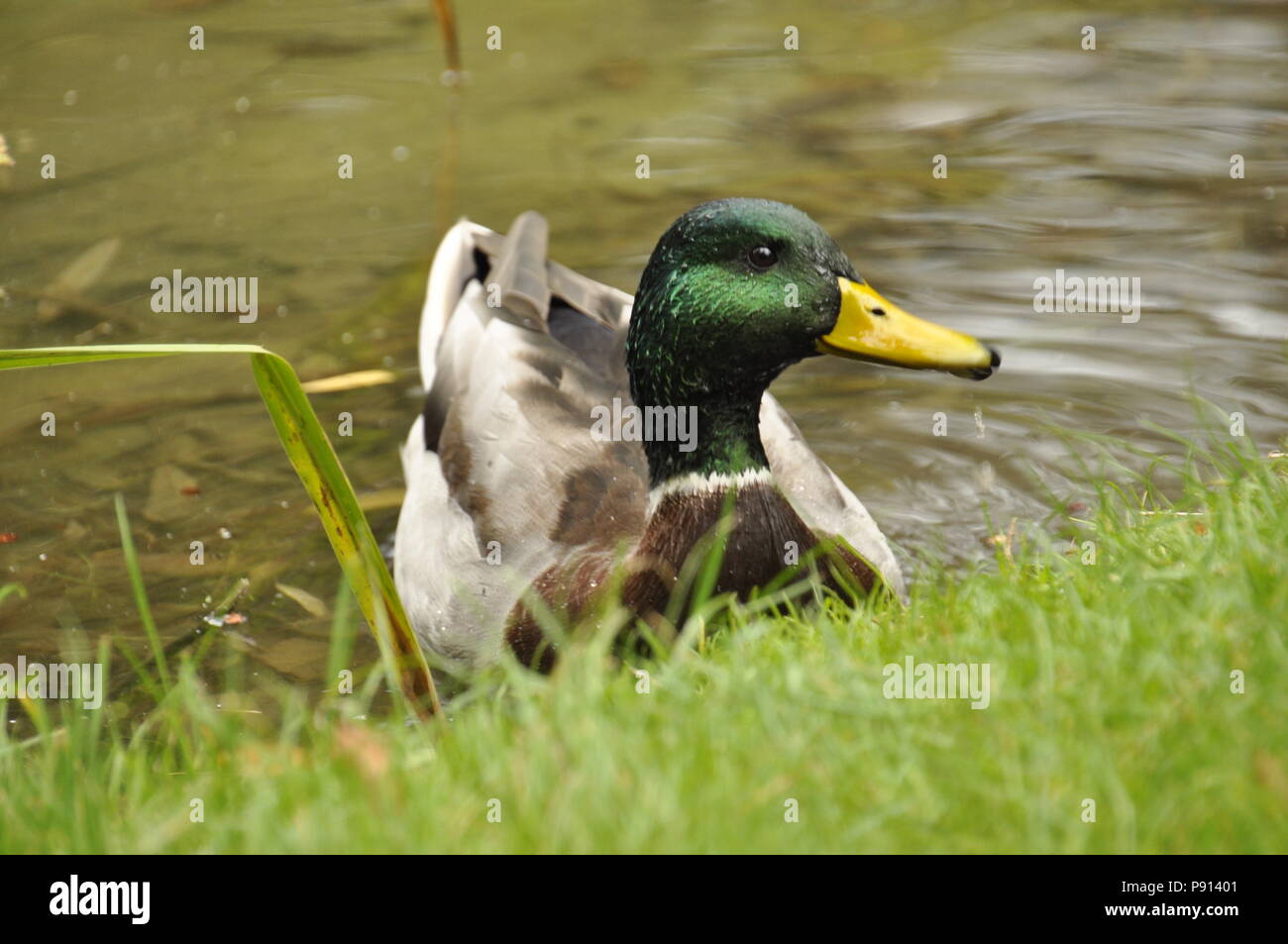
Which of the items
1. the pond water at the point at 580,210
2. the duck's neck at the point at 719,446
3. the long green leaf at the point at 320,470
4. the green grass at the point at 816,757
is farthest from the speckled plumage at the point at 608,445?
the green grass at the point at 816,757

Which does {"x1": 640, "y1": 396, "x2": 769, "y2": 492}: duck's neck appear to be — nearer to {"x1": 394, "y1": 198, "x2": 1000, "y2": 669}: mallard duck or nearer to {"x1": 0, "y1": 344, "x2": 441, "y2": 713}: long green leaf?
{"x1": 394, "y1": 198, "x2": 1000, "y2": 669}: mallard duck

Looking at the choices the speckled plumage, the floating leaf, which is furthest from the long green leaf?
the floating leaf

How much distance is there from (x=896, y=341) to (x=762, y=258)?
45 centimetres

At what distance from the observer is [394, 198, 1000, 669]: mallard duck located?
4414mm

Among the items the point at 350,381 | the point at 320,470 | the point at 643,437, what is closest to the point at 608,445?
the point at 643,437

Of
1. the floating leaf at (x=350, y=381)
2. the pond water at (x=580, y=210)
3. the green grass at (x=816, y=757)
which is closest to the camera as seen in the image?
the green grass at (x=816, y=757)

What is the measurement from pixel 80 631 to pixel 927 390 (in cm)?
352

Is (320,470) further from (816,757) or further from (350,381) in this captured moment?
(350,381)

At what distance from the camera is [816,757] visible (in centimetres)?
275

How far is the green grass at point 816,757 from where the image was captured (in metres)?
2.54

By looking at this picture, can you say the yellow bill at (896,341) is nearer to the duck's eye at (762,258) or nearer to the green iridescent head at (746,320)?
the green iridescent head at (746,320)

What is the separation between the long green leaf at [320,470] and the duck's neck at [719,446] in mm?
1188

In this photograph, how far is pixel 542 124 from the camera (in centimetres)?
966
